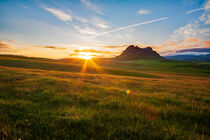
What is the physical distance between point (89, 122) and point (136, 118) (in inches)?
64.7

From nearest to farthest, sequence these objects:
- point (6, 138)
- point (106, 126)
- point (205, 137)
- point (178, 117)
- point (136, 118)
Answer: point (6, 138) < point (205, 137) < point (106, 126) < point (136, 118) < point (178, 117)

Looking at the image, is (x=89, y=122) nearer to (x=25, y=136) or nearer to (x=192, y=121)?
(x=25, y=136)

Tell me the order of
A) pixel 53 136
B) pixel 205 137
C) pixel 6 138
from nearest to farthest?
pixel 6 138 → pixel 53 136 → pixel 205 137

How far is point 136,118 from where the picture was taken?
3.36m

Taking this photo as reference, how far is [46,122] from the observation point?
9.66 feet

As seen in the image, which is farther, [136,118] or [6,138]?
[136,118]

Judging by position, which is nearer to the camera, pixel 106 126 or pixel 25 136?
pixel 25 136

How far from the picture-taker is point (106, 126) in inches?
110

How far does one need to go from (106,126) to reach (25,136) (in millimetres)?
2057

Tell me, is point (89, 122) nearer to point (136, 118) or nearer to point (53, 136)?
point (53, 136)

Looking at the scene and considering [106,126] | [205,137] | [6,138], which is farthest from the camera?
[106,126]

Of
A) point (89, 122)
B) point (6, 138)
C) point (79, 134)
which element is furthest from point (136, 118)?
point (6, 138)

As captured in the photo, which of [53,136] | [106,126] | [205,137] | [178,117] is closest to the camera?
[53,136]

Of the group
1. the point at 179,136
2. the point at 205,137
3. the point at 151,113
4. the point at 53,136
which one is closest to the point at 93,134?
the point at 53,136
